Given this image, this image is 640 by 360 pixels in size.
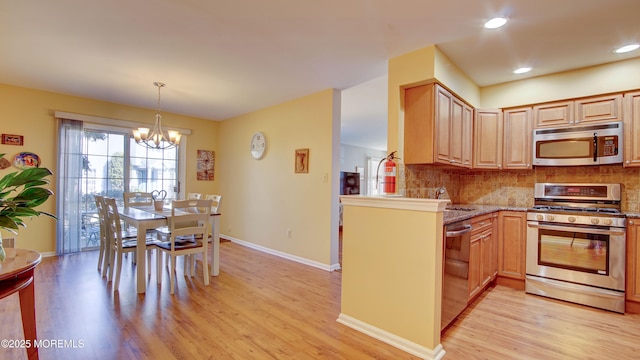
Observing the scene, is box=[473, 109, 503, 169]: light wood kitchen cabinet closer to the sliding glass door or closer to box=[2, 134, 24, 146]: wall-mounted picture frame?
the sliding glass door

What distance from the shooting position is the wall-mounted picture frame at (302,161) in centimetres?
425

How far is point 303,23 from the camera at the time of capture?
2395mm

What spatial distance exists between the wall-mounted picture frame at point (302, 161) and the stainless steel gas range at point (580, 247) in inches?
107

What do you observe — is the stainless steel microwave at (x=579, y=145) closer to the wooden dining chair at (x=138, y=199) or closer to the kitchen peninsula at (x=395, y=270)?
the kitchen peninsula at (x=395, y=270)

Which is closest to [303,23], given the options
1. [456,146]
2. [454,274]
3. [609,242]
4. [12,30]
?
[456,146]

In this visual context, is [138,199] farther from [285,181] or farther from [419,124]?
[419,124]

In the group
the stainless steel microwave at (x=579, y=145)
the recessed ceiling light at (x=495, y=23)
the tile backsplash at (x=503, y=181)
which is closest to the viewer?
the recessed ceiling light at (x=495, y=23)

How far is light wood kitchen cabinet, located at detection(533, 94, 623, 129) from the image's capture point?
3.01m

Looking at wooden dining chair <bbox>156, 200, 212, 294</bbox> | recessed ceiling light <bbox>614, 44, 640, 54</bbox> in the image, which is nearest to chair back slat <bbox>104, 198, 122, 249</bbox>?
wooden dining chair <bbox>156, 200, 212, 294</bbox>

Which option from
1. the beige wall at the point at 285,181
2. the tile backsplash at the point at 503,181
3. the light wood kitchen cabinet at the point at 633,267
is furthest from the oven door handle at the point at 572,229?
the beige wall at the point at 285,181

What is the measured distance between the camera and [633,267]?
8.82 feet

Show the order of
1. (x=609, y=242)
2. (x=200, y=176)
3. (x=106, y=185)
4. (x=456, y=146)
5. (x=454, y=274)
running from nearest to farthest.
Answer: (x=454, y=274) → (x=609, y=242) → (x=456, y=146) → (x=106, y=185) → (x=200, y=176)

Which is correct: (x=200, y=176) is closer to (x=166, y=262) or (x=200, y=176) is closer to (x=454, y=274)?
(x=166, y=262)

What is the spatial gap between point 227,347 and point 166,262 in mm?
2410
